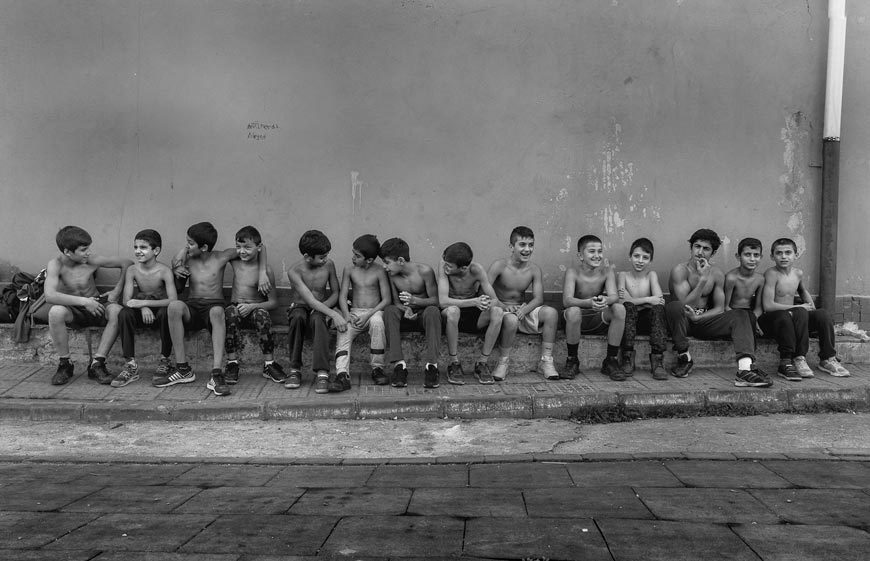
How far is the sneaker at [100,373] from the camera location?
6.64 metres

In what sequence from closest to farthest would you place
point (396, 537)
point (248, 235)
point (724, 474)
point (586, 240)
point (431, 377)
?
point (396, 537) < point (724, 474) < point (431, 377) < point (248, 235) < point (586, 240)

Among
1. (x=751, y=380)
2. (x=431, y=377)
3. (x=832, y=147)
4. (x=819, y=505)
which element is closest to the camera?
(x=819, y=505)

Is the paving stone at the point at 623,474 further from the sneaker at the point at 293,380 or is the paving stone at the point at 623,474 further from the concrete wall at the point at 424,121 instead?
the concrete wall at the point at 424,121

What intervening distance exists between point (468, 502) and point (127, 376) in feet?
13.3

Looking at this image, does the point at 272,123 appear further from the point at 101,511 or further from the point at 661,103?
the point at 101,511

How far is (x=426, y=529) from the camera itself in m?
3.45

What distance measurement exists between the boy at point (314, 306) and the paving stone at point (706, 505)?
3.32 metres

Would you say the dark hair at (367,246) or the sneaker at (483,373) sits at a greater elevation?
the dark hair at (367,246)

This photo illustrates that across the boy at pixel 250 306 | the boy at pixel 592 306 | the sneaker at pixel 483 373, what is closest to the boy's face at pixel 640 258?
the boy at pixel 592 306

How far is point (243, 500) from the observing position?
392 cm

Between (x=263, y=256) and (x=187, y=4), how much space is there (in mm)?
2671

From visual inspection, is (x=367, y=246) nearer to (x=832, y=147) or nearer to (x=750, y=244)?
(x=750, y=244)

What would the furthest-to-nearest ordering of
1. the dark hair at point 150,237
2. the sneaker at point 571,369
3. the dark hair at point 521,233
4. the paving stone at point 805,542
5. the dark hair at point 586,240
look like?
the dark hair at point 586,240
the dark hair at point 521,233
the dark hair at point 150,237
the sneaker at point 571,369
the paving stone at point 805,542

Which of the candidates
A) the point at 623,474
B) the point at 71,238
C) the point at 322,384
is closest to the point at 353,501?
the point at 623,474
